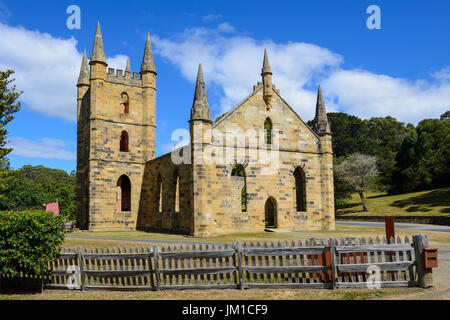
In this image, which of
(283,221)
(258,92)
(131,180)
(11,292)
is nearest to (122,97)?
(131,180)

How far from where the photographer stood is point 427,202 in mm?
48031

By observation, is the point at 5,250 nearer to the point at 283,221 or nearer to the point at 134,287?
the point at 134,287

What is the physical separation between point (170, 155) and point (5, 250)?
18138mm

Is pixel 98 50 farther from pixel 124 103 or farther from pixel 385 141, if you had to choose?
pixel 385 141

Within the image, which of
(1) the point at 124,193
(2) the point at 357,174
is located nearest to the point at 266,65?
(1) the point at 124,193

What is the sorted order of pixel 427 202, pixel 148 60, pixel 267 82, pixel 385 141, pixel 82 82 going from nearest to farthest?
1. pixel 267 82
2. pixel 148 60
3. pixel 82 82
4. pixel 427 202
5. pixel 385 141

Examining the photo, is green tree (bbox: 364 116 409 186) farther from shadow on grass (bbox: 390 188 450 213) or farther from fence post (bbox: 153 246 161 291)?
fence post (bbox: 153 246 161 291)

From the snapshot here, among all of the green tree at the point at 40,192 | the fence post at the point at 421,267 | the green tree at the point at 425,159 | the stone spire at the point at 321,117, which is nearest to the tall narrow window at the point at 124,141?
the green tree at the point at 40,192

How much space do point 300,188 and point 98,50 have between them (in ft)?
70.3

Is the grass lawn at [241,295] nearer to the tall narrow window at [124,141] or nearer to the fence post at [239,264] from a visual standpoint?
the fence post at [239,264]

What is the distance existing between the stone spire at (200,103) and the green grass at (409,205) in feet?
96.9

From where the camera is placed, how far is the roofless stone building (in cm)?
2530

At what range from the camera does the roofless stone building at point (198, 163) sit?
2530 cm
